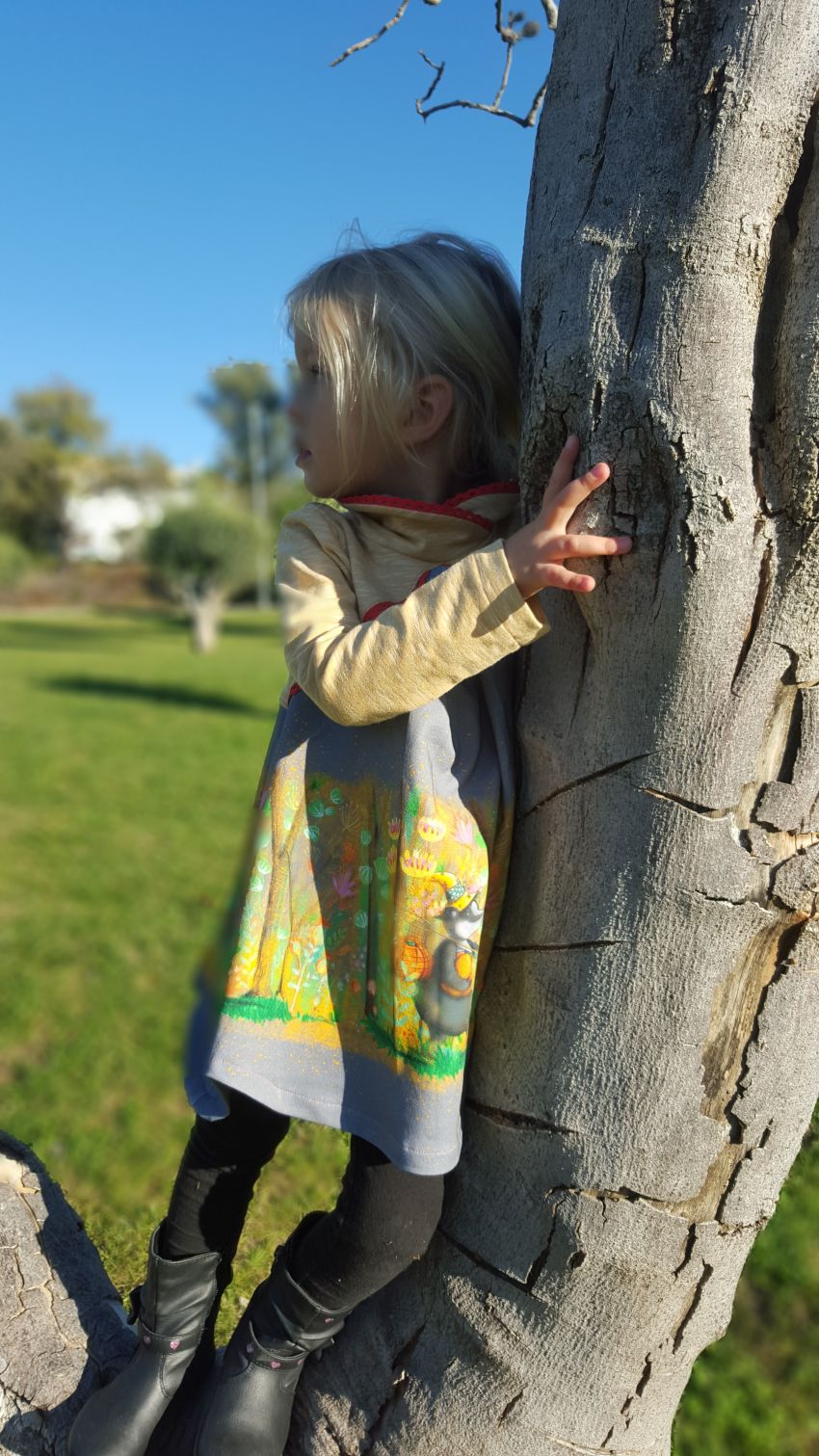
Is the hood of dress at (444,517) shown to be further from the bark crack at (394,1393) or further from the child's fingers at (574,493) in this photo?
the bark crack at (394,1393)

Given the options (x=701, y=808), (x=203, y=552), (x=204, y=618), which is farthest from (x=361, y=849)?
(x=203, y=552)

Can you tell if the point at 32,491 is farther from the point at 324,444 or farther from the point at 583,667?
the point at 583,667

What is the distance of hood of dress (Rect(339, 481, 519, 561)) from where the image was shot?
4.93 ft

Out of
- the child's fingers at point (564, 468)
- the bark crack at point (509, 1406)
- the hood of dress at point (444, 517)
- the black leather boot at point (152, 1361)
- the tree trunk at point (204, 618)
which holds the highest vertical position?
the child's fingers at point (564, 468)

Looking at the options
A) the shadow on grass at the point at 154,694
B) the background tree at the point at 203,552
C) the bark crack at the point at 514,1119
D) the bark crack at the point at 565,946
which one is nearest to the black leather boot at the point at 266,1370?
the bark crack at the point at 514,1119

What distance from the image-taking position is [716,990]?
1331 mm

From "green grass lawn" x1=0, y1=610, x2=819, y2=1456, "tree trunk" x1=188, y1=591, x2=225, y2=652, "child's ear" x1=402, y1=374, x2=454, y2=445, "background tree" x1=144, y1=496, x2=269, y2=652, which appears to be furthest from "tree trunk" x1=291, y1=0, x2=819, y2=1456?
"background tree" x1=144, y1=496, x2=269, y2=652

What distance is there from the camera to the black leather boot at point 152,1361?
153cm

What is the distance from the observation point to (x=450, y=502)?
1526 mm

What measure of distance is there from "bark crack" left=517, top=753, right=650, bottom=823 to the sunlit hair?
0.54 metres

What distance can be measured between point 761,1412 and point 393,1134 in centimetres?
175

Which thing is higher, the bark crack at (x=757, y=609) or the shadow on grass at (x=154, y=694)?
the bark crack at (x=757, y=609)

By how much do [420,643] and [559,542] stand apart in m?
0.21

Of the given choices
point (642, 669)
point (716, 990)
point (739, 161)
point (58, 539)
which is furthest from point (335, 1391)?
point (58, 539)
